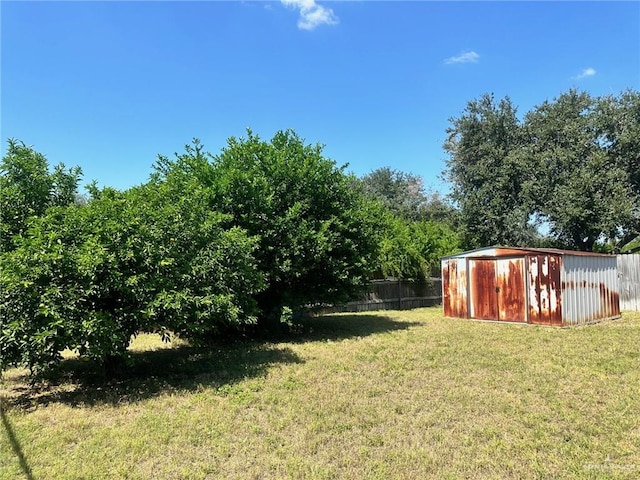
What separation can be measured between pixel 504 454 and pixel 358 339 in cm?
556

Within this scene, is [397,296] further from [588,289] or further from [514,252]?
[588,289]

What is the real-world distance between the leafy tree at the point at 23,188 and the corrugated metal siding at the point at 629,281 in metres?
15.5

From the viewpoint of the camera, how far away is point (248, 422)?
425 cm

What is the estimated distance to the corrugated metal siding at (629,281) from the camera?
13.6m

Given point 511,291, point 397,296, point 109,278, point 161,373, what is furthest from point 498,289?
point 109,278

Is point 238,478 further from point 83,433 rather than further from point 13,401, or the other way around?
point 13,401

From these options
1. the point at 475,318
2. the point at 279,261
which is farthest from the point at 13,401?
the point at 475,318

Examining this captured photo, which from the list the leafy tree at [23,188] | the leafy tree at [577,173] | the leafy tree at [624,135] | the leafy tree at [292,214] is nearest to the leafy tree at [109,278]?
the leafy tree at [23,188]

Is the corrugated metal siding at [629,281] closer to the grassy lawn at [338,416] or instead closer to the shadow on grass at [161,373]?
the grassy lawn at [338,416]

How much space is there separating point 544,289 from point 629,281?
212 inches

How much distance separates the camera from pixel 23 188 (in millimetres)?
5824

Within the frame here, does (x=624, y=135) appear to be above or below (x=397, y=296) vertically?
above

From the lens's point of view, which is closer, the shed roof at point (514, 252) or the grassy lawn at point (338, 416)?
the grassy lawn at point (338, 416)

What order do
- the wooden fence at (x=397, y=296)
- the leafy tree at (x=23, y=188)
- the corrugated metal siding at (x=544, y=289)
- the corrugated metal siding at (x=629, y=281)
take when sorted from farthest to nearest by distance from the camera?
the wooden fence at (x=397, y=296)
the corrugated metal siding at (x=629, y=281)
the corrugated metal siding at (x=544, y=289)
the leafy tree at (x=23, y=188)
